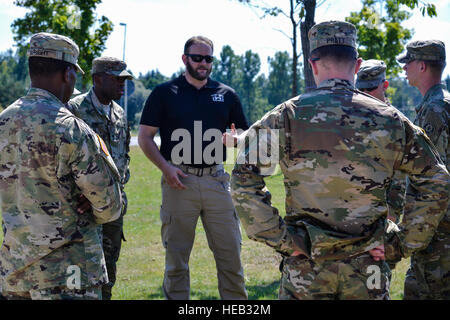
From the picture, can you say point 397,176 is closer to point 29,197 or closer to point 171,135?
point 171,135

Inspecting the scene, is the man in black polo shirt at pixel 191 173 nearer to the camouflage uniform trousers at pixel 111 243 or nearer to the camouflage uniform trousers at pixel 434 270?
the camouflage uniform trousers at pixel 111 243

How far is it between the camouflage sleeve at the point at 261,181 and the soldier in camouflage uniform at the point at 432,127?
1.87m

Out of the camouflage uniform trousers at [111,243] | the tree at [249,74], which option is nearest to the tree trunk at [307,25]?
the camouflage uniform trousers at [111,243]

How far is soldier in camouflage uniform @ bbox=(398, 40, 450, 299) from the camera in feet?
13.9

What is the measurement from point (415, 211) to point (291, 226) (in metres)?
0.76

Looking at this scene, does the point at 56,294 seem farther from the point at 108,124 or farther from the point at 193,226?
the point at 108,124

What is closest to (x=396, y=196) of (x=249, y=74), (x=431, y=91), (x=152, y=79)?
(x=431, y=91)

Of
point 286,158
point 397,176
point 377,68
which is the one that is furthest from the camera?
point 377,68

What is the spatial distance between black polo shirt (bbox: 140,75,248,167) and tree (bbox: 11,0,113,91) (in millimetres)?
8017

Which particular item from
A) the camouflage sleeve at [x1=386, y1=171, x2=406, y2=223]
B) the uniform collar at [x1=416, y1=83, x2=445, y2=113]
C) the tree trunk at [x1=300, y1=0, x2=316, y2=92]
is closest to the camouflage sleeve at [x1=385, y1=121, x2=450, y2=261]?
the camouflage sleeve at [x1=386, y1=171, x2=406, y2=223]

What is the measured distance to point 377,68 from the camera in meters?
4.67

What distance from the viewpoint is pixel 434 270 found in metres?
4.39

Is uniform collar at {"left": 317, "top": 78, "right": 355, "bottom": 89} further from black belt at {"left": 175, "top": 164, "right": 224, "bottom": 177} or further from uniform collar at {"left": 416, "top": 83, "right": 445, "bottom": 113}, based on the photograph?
black belt at {"left": 175, "top": 164, "right": 224, "bottom": 177}
